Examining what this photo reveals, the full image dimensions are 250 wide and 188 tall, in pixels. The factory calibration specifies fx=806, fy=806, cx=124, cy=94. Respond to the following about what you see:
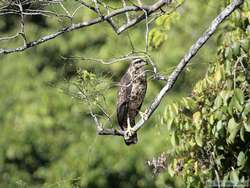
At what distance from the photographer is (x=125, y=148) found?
7.95 meters

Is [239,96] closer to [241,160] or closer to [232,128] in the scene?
[232,128]

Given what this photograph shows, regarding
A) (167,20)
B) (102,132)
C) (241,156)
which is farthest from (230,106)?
(167,20)

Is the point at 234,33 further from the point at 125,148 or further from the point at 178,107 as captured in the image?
the point at 125,148

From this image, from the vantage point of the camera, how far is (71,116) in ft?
29.5

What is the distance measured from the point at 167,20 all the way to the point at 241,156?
1627 millimetres

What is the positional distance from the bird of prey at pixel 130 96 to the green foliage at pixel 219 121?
62 centimetres

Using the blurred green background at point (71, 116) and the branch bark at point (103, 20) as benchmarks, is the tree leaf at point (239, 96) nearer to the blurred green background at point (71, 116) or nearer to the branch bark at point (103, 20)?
the branch bark at point (103, 20)

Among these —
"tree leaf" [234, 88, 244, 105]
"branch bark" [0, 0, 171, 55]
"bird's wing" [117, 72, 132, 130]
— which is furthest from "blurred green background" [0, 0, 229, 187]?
"tree leaf" [234, 88, 244, 105]

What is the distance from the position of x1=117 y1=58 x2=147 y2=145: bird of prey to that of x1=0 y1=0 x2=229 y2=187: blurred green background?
1.39 metres

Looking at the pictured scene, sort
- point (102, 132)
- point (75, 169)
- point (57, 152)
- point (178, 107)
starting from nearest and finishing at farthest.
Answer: point (102, 132) → point (178, 107) → point (75, 169) → point (57, 152)

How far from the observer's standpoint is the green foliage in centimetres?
460

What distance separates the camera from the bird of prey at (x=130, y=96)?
5.63m

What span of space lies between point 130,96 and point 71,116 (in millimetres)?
3217

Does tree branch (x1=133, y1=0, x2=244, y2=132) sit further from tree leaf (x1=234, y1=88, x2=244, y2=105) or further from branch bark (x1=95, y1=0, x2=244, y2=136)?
tree leaf (x1=234, y1=88, x2=244, y2=105)
